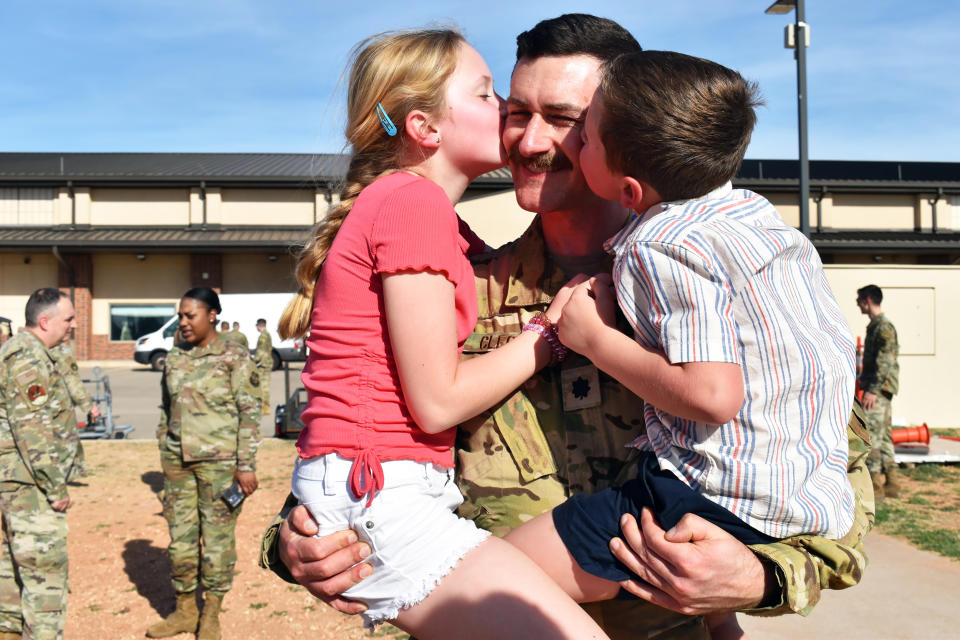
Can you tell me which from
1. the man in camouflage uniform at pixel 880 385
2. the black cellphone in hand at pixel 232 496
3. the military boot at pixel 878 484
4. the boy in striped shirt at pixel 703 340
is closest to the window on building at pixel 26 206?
the black cellphone in hand at pixel 232 496

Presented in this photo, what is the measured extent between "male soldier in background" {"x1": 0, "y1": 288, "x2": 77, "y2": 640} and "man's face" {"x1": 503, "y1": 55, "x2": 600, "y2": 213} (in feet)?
16.6

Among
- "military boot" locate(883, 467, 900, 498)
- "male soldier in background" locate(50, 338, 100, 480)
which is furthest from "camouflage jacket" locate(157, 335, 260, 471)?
"military boot" locate(883, 467, 900, 498)

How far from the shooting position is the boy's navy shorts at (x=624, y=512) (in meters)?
1.61

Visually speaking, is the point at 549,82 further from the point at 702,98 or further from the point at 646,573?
the point at 646,573

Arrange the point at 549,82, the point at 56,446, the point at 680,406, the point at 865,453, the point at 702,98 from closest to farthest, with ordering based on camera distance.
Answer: the point at 680,406
the point at 702,98
the point at 865,453
the point at 549,82
the point at 56,446

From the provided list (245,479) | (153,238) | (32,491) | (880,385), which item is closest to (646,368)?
(32,491)

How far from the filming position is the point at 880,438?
971cm

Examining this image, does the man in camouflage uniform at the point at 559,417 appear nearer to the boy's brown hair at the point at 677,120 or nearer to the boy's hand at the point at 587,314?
the boy's hand at the point at 587,314

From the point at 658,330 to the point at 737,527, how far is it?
1.43 feet

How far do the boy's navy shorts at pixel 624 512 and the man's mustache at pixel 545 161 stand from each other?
2.87 ft

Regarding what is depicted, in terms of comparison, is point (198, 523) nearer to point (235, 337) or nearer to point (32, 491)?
point (32, 491)

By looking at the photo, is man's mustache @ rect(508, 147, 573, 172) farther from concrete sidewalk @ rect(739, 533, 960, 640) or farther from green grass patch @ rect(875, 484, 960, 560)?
green grass patch @ rect(875, 484, 960, 560)

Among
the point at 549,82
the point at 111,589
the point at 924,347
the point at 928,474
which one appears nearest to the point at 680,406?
the point at 549,82

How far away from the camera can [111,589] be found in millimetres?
7461
